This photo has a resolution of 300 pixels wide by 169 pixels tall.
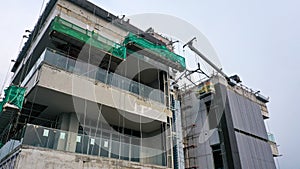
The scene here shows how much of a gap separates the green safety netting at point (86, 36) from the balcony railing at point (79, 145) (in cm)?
474

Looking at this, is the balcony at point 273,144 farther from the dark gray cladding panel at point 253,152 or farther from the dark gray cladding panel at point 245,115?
the dark gray cladding panel at point 253,152

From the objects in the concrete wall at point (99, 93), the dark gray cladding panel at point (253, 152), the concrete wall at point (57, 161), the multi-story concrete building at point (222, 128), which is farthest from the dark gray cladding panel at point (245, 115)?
the concrete wall at point (57, 161)

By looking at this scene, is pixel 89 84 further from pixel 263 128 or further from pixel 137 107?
pixel 263 128

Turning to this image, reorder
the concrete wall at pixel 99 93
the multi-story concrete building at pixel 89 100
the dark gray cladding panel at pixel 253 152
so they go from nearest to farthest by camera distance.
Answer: the multi-story concrete building at pixel 89 100, the concrete wall at pixel 99 93, the dark gray cladding panel at pixel 253 152

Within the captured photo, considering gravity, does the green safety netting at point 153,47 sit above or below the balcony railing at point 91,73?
above

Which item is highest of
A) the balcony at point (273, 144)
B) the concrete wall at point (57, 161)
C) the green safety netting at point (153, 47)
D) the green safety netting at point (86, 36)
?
the green safety netting at point (153, 47)

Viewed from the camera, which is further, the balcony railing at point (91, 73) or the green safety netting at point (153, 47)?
the green safety netting at point (153, 47)

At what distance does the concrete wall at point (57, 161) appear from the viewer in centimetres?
703

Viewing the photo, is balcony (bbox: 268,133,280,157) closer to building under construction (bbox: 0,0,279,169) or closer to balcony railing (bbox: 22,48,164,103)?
building under construction (bbox: 0,0,279,169)

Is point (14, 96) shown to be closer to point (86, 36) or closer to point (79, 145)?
point (79, 145)

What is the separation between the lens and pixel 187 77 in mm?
18656

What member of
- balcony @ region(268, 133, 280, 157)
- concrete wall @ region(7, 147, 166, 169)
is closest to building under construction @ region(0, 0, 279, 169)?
concrete wall @ region(7, 147, 166, 169)

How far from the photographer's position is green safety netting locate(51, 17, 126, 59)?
10258 millimetres

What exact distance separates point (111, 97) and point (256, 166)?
10.6 metres
